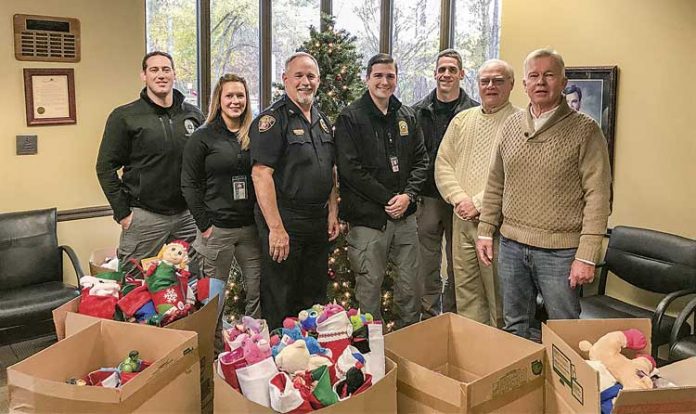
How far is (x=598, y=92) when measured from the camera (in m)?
3.80

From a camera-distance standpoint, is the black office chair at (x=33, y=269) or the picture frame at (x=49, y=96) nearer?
the black office chair at (x=33, y=269)

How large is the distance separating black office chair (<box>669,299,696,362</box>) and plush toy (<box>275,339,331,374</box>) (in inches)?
80.4

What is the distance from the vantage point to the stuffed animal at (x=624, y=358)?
1521mm

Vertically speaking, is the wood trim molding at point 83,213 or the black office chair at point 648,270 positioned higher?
the wood trim molding at point 83,213

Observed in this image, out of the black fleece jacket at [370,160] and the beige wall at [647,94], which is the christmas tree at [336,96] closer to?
the black fleece jacket at [370,160]

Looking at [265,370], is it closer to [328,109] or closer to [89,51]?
[328,109]

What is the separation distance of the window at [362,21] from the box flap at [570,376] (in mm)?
4155

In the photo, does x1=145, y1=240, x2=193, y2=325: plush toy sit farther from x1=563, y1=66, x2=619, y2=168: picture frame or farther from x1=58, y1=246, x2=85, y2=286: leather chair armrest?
x1=563, y1=66, x2=619, y2=168: picture frame

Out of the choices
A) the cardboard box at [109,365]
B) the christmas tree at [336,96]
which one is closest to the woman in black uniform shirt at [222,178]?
the christmas tree at [336,96]

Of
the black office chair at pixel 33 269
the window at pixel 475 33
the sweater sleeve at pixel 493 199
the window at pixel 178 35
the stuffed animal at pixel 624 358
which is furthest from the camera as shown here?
the window at pixel 475 33

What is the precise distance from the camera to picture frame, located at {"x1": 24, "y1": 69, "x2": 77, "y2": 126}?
385cm

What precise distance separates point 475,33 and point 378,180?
2374 millimetres

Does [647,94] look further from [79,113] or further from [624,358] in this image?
[79,113]

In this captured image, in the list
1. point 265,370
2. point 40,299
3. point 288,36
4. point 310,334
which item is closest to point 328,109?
point 288,36
